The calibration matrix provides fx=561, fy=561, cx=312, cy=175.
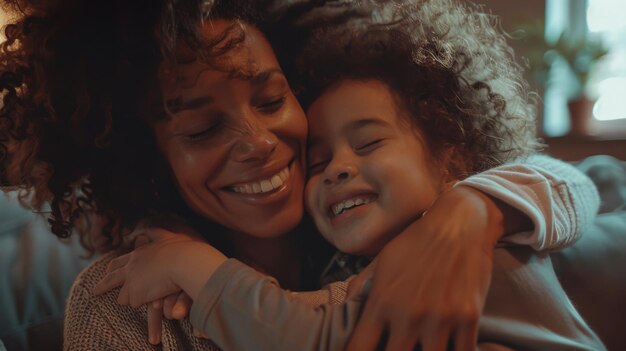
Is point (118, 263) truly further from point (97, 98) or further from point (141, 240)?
point (97, 98)

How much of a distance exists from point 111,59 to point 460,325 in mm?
666

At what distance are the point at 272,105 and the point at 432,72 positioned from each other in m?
0.30

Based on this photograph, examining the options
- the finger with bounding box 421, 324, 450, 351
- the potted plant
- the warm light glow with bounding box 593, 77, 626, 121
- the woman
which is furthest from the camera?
the warm light glow with bounding box 593, 77, 626, 121

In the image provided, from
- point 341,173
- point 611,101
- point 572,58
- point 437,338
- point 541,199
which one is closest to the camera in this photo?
point 437,338

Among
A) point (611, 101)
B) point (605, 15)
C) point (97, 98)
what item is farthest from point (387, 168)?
point (605, 15)

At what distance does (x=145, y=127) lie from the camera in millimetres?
1000

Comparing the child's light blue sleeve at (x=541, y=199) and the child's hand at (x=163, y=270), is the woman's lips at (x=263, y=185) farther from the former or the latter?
the child's light blue sleeve at (x=541, y=199)

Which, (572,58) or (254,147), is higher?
(254,147)

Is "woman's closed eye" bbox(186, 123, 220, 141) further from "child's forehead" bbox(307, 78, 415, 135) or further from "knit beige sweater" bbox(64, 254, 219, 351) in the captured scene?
"knit beige sweater" bbox(64, 254, 219, 351)

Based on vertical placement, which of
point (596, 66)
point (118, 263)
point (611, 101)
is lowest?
point (611, 101)

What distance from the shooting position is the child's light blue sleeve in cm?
78

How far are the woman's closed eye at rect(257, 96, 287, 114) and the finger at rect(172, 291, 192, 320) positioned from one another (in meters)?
0.33

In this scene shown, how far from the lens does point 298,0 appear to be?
1130mm

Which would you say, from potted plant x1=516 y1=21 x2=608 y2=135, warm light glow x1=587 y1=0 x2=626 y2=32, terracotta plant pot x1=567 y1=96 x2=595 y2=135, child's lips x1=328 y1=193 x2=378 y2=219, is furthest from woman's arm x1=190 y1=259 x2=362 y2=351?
warm light glow x1=587 y1=0 x2=626 y2=32
